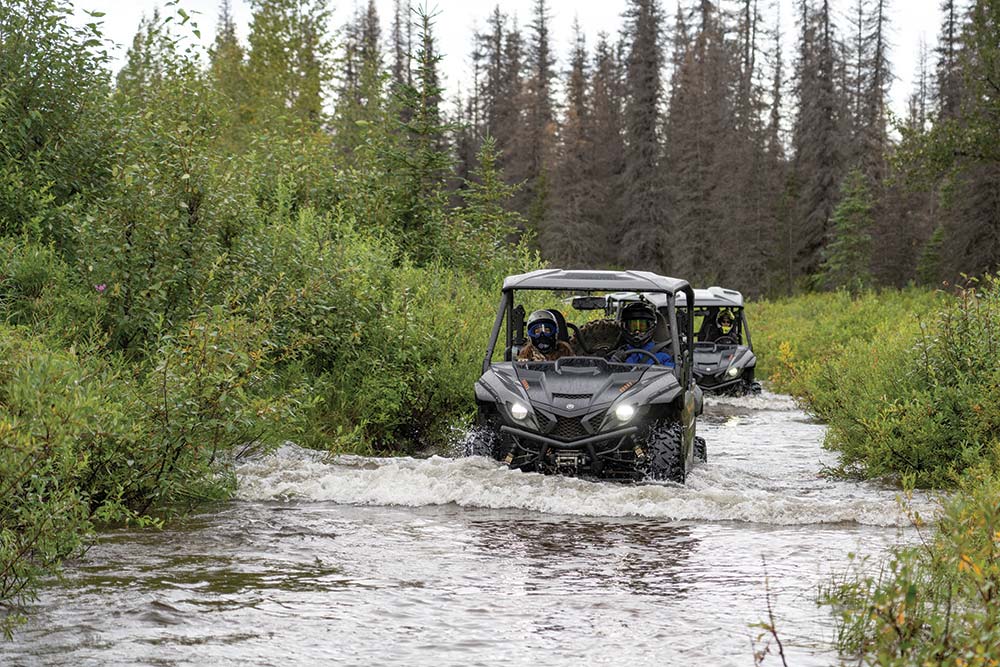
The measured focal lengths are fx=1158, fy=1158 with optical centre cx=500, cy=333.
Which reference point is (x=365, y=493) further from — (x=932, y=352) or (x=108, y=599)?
(x=932, y=352)

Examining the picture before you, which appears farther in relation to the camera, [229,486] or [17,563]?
[229,486]

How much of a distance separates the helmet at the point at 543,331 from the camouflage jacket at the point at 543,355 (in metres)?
0.05

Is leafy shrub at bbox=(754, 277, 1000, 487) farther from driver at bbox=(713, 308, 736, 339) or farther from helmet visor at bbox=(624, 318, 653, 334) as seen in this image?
driver at bbox=(713, 308, 736, 339)

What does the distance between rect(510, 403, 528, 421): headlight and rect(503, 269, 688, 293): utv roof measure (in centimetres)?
118

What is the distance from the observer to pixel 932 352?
11320mm

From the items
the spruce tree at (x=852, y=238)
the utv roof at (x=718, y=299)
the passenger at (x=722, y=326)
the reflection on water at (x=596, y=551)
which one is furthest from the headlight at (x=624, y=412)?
the spruce tree at (x=852, y=238)

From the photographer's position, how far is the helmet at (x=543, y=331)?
37.5 feet

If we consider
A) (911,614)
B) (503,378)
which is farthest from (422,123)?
(911,614)

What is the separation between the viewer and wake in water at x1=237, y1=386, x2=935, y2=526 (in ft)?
30.7

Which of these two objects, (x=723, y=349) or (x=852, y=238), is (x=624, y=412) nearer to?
(x=723, y=349)

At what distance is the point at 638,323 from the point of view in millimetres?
12078

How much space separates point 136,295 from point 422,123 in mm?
8690

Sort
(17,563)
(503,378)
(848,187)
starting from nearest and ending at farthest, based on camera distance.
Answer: (17,563)
(503,378)
(848,187)

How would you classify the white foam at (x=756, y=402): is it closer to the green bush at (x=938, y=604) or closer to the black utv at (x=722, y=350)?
the black utv at (x=722, y=350)
